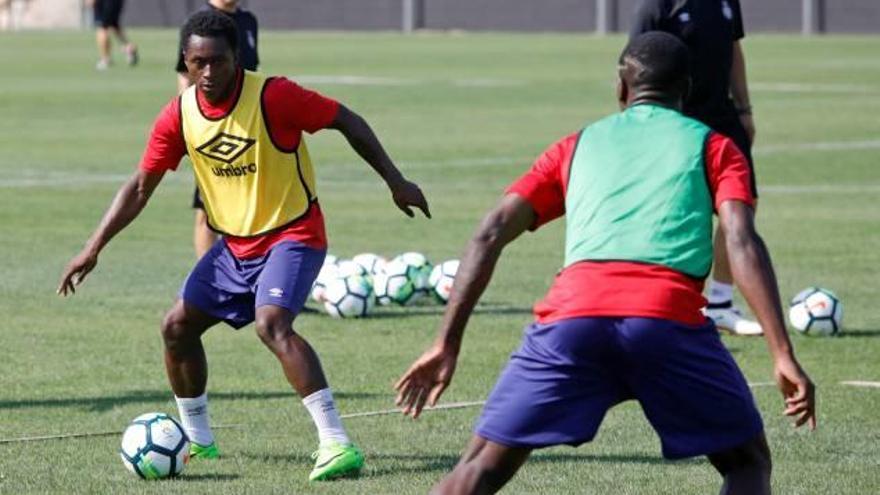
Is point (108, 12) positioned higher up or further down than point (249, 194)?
further down

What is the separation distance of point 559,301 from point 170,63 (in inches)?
1549

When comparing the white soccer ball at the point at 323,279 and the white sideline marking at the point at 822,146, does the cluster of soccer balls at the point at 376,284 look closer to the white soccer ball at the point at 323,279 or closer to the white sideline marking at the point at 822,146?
the white soccer ball at the point at 323,279

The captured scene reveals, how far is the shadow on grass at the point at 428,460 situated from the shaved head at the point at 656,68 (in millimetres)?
2693

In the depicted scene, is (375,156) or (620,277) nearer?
(620,277)

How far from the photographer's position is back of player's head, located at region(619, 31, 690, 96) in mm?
6574

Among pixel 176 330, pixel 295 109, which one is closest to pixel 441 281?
pixel 176 330

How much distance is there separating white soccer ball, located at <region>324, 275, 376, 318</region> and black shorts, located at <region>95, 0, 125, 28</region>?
29393 millimetres

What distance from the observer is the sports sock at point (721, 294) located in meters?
12.8

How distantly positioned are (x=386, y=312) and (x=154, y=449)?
17.4 feet

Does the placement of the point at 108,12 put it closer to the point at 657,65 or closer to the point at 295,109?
the point at 295,109

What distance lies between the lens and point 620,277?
20.9ft

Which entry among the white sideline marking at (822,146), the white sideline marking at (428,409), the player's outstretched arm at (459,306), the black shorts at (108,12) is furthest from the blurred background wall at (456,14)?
the player's outstretched arm at (459,306)

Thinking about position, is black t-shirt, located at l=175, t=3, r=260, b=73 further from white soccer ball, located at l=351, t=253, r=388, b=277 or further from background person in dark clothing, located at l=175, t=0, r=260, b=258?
white soccer ball, located at l=351, t=253, r=388, b=277

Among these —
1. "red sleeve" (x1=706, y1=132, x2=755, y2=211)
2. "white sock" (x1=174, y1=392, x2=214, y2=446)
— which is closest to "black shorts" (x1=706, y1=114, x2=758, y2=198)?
"white sock" (x1=174, y1=392, x2=214, y2=446)
